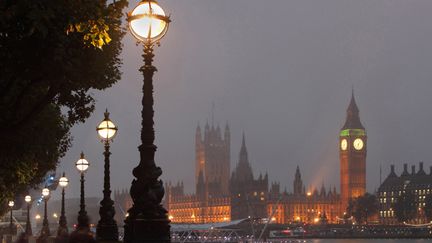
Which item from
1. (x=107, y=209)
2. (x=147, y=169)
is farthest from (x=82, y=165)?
(x=147, y=169)

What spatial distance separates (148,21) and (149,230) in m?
3.28

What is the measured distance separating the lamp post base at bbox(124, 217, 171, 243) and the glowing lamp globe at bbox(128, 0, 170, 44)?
290 centimetres

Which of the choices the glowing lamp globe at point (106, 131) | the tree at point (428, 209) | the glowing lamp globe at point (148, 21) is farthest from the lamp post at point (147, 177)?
the tree at point (428, 209)

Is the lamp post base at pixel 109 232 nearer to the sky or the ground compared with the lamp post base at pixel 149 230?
nearer to the ground

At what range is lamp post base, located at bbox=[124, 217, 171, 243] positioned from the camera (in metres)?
12.9

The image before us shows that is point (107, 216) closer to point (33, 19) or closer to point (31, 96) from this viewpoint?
point (31, 96)

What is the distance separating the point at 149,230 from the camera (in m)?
13.0

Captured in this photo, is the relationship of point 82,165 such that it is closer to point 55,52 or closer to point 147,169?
point 147,169

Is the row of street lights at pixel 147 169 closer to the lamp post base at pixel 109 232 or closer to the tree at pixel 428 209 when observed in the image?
the lamp post base at pixel 109 232

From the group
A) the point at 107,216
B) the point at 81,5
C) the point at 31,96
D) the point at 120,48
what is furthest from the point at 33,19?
the point at 107,216

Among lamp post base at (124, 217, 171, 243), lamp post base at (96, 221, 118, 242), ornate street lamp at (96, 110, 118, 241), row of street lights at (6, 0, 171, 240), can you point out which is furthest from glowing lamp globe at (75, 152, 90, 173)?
lamp post base at (124, 217, 171, 243)

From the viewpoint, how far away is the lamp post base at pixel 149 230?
12930 mm

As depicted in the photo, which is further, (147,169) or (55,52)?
(147,169)

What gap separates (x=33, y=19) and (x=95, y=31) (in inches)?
42.4
